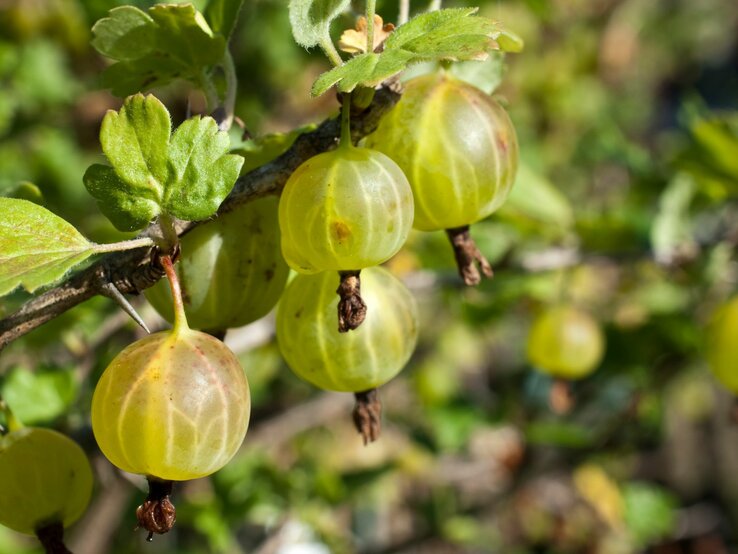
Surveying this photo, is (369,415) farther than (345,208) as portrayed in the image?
Yes

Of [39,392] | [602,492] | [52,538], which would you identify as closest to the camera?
[52,538]

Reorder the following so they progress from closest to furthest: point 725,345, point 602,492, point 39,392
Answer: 1. point 39,392
2. point 725,345
3. point 602,492

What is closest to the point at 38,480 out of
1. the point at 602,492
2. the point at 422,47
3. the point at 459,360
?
the point at 422,47

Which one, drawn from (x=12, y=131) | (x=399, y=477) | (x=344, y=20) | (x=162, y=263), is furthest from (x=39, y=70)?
(x=399, y=477)

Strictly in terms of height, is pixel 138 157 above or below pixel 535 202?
above

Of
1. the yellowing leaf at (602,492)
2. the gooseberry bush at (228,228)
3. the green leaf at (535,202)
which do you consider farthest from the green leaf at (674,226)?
the yellowing leaf at (602,492)

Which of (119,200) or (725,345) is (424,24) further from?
(725,345)

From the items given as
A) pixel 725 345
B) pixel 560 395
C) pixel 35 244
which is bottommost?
pixel 560 395
